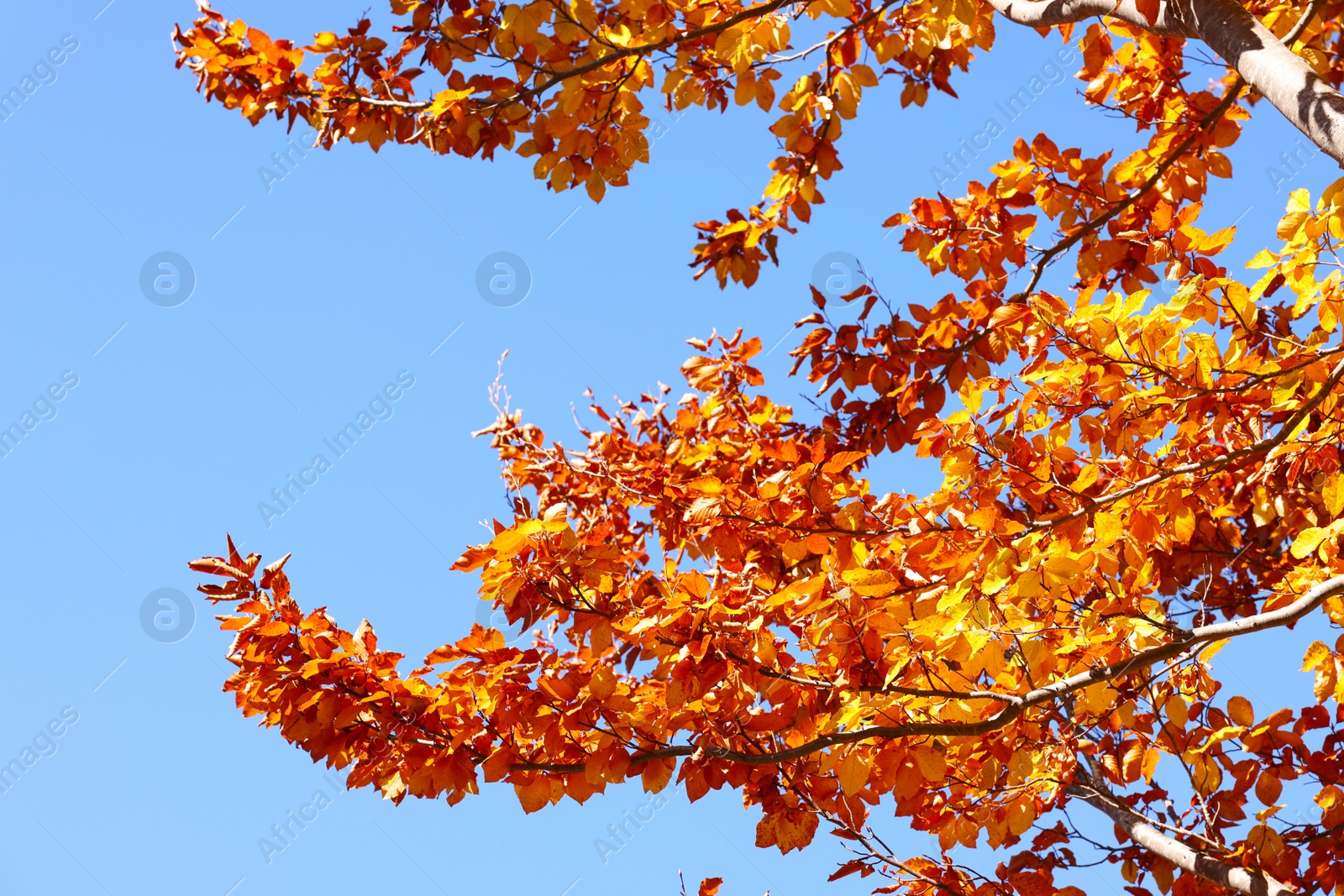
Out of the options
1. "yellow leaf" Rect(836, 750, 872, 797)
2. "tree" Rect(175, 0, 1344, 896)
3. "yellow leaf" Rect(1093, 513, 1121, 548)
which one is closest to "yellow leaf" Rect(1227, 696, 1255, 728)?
"tree" Rect(175, 0, 1344, 896)

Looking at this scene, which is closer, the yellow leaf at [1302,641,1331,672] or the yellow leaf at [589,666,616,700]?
the yellow leaf at [589,666,616,700]

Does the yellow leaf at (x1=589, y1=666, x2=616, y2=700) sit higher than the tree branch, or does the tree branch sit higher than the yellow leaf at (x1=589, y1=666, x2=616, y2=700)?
the tree branch

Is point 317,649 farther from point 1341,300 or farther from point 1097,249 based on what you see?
point 1097,249

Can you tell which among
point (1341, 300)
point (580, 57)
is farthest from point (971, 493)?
point (580, 57)

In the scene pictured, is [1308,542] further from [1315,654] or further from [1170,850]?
[1170,850]

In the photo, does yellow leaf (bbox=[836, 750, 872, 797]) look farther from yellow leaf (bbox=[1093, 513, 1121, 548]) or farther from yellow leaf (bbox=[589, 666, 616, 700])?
yellow leaf (bbox=[1093, 513, 1121, 548])

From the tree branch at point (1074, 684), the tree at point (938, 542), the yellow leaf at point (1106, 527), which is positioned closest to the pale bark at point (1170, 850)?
the tree at point (938, 542)

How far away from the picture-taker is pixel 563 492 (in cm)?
462

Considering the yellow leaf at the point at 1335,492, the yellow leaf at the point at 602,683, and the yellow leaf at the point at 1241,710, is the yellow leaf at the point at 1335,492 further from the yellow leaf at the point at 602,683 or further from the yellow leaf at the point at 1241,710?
the yellow leaf at the point at 602,683

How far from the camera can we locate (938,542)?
90.4 inches

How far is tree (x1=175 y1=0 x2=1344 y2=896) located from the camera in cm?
211

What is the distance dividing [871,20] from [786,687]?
8.74ft

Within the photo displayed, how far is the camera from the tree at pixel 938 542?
82.9 inches

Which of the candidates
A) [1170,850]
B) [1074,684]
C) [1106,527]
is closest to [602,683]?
[1074,684]
